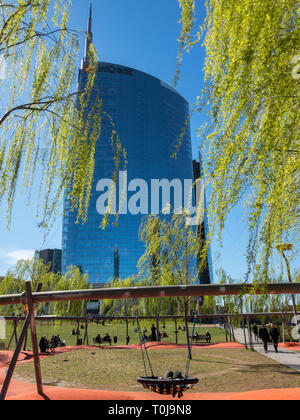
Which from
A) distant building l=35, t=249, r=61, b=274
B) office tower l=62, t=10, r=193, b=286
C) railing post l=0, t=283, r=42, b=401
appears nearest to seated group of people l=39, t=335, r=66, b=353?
railing post l=0, t=283, r=42, b=401

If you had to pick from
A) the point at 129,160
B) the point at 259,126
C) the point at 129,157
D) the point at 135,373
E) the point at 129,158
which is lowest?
the point at 135,373

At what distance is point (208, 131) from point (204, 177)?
45 centimetres

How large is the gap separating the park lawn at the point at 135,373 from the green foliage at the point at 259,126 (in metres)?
4.45

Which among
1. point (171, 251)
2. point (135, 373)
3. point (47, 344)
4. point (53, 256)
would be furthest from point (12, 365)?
point (53, 256)

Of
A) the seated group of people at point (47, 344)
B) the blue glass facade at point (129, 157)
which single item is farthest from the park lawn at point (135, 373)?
the blue glass facade at point (129, 157)

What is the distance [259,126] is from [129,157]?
10213 centimetres

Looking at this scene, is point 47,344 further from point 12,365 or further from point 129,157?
point 129,157

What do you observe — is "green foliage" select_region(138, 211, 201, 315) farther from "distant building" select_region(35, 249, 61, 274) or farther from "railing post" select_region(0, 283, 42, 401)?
"distant building" select_region(35, 249, 61, 274)

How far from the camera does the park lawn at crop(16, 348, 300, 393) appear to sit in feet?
21.6

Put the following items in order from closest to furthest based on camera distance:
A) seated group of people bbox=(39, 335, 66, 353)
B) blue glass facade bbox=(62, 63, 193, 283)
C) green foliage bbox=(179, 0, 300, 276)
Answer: green foliage bbox=(179, 0, 300, 276) < seated group of people bbox=(39, 335, 66, 353) < blue glass facade bbox=(62, 63, 193, 283)

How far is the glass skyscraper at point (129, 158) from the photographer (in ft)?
312

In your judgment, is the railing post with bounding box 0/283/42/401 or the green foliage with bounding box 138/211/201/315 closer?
the railing post with bounding box 0/283/42/401

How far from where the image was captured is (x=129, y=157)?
103562 mm
